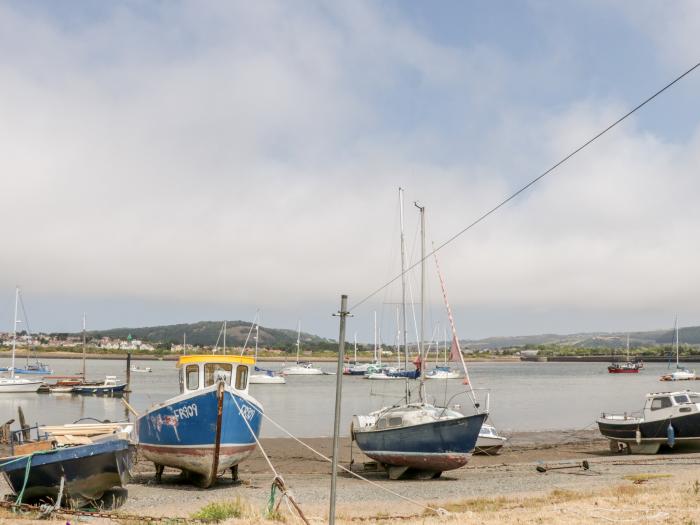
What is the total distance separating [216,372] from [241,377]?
95 centimetres

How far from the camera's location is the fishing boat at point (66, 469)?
17.2 metres

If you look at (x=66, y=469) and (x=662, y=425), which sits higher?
(x=66, y=469)

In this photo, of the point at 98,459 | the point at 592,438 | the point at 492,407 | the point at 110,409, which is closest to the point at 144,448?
the point at 98,459

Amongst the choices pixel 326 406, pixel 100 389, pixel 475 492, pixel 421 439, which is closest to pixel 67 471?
pixel 475 492

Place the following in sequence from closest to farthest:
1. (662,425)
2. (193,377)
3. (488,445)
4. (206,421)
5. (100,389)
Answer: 1. (206,421)
2. (193,377)
3. (662,425)
4. (488,445)
5. (100,389)

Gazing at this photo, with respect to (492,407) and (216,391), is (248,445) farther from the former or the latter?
(492,407)

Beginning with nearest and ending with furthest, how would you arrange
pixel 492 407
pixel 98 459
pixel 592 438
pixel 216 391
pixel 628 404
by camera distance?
pixel 98 459 → pixel 216 391 → pixel 592 438 → pixel 492 407 → pixel 628 404

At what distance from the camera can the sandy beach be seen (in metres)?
15.2

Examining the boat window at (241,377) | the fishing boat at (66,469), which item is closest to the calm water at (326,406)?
the boat window at (241,377)

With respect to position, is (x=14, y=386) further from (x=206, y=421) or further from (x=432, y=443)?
(x=432, y=443)

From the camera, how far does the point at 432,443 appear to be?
2438 cm

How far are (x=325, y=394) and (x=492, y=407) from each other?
86.0 feet

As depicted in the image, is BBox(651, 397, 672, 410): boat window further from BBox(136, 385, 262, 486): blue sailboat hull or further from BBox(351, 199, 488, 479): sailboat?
BBox(136, 385, 262, 486): blue sailboat hull

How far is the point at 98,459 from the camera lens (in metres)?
17.7
